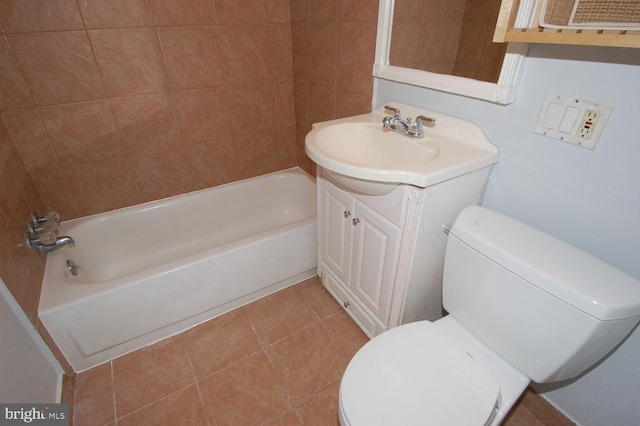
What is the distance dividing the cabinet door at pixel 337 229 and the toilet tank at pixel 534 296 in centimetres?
44

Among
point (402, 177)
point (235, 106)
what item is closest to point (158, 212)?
point (235, 106)

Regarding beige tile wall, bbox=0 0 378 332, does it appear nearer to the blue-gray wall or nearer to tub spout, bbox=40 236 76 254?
tub spout, bbox=40 236 76 254

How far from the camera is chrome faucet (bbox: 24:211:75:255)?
138 cm

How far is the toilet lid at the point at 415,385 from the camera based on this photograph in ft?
2.64

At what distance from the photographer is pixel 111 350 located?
1.43 m

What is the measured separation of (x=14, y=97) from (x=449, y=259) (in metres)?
1.99

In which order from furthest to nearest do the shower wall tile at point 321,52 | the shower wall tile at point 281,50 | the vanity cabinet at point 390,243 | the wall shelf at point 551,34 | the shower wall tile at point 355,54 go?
1. the shower wall tile at point 281,50
2. the shower wall tile at point 321,52
3. the shower wall tile at point 355,54
4. the vanity cabinet at point 390,243
5. the wall shelf at point 551,34

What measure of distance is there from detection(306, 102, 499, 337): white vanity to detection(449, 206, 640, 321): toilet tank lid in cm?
13

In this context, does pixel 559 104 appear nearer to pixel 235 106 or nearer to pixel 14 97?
pixel 235 106

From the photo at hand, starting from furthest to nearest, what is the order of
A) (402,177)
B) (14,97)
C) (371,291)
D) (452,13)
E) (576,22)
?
(14,97), (371,291), (452,13), (402,177), (576,22)

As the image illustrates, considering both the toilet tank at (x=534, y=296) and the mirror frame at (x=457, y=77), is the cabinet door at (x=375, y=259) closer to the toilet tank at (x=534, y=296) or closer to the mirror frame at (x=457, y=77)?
the toilet tank at (x=534, y=296)

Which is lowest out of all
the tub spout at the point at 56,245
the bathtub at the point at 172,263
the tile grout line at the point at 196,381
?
the tile grout line at the point at 196,381

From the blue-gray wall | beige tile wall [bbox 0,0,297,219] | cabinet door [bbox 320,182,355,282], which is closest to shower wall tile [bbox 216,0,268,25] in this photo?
beige tile wall [bbox 0,0,297,219]

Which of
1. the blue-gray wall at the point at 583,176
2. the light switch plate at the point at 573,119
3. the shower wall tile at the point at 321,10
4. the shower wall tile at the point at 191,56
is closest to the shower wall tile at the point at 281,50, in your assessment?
the shower wall tile at the point at 321,10
